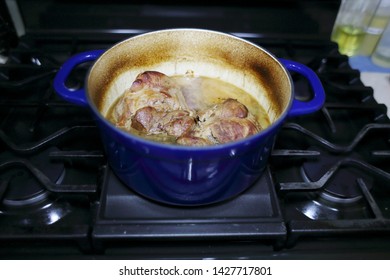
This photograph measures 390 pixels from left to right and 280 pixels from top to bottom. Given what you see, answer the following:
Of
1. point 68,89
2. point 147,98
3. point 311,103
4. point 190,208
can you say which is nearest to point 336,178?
point 311,103

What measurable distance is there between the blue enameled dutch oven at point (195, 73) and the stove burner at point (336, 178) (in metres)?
0.14

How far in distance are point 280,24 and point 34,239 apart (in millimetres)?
889

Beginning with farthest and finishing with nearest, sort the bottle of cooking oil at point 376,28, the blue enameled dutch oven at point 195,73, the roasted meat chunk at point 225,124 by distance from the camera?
the bottle of cooking oil at point 376,28, the roasted meat chunk at point 225,124, the blue enameled dutch oven at point 195,73

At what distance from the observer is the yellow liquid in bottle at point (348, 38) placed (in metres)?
1.09

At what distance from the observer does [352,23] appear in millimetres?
1096

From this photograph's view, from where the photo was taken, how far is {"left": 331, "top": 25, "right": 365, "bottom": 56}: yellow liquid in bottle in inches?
42.9

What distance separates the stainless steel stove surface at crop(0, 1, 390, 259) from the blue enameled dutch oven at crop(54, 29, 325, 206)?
0.17 feet

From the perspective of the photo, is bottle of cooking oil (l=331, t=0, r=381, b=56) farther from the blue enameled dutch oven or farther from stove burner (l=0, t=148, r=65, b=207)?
stove burner (l=0, t=148, r=65, b=207)

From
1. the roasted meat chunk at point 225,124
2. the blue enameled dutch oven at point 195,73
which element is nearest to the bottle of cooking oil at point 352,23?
the blue enameled dutch oven at point 195,73

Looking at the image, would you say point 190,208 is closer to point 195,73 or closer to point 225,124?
point 225,124

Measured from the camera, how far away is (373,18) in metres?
1.06

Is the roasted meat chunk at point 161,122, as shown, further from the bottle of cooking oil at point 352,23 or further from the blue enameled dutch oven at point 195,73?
the bottle of cooking oil at point 352,23

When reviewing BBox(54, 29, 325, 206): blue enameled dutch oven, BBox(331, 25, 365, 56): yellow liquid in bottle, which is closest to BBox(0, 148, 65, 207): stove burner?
BBox(54, 29, 325, 206): blue enameled dutch oven
